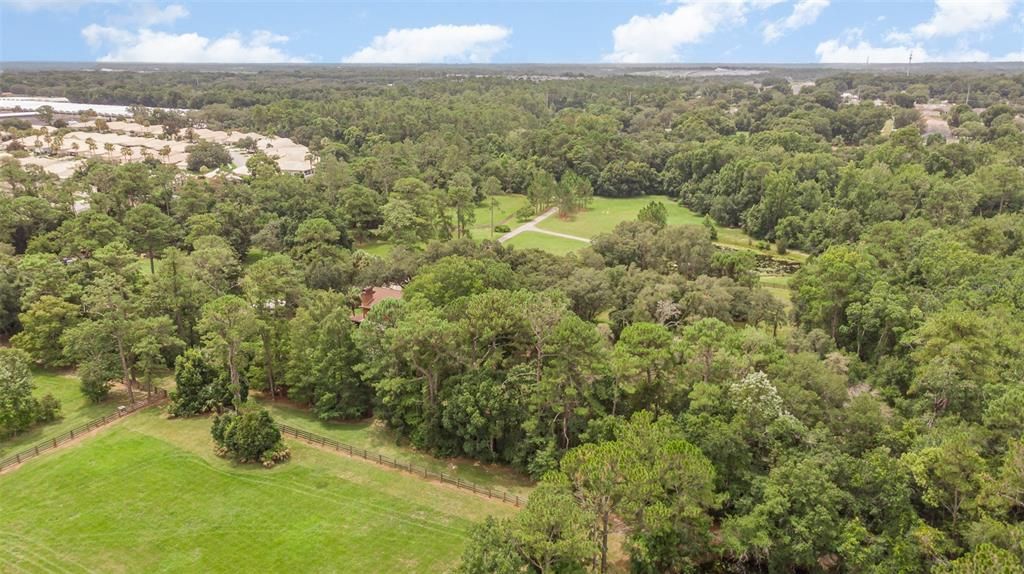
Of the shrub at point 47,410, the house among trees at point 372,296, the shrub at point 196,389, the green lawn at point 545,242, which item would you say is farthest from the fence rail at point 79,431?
the green lawn at point 545,242

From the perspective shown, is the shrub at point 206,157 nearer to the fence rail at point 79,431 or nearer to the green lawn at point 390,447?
the fence rail at point 79,431

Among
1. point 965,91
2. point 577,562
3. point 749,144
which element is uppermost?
point 965,91

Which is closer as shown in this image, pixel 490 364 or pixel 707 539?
pixel 707 539

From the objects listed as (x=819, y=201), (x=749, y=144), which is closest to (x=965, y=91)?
(x=749, y=144)

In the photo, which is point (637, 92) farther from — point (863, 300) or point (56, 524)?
point (56, 524)

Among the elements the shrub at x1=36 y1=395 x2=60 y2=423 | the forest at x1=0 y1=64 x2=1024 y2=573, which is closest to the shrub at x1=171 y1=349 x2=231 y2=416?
the forest at x1=0 y1=64 x2=1024 y2=573

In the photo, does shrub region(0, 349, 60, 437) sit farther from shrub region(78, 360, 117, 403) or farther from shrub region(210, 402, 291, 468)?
shrub region(210, 402, 291, 468)

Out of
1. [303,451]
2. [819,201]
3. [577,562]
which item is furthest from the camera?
[819,201]

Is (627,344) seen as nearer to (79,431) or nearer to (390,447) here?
(390,447)
